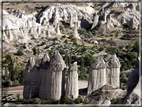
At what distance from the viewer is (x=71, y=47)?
53.4 metres

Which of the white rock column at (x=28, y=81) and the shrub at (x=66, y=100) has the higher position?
the white rock column at (x=28, y=81)

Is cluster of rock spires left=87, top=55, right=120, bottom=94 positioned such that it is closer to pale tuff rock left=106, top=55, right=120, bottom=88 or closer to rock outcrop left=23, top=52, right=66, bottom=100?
pale tuff rock left=106, top=55, right=120, bottom=88

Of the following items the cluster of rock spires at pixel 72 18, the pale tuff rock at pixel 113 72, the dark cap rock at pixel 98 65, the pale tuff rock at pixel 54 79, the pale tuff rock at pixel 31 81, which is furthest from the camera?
the cluster of rock spires at pixel 72 18

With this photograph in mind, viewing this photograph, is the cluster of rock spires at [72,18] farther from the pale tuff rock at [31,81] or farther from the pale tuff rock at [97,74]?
the pale tuff rock at [97,74]

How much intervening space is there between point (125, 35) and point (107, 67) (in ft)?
169

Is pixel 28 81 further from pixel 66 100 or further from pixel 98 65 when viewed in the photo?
pixel 98 65

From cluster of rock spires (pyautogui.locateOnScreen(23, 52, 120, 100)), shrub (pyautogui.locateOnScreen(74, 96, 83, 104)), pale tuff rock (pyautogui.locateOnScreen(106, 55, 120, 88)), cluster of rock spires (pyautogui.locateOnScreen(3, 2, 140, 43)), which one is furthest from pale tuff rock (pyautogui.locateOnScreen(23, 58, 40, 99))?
cluster of rock spires (pyautogui.locateOnScreen(3, 2, 140, 43))

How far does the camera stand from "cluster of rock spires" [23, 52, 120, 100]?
20328 millimetres

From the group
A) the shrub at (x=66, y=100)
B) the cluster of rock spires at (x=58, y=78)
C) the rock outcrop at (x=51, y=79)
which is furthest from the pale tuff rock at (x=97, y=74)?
the rock outcrop at (x=51, y=79)

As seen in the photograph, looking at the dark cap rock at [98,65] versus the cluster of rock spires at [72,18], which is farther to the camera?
the cluster of rock spires at [72,18]

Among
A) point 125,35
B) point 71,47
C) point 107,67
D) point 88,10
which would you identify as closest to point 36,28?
point 71,47

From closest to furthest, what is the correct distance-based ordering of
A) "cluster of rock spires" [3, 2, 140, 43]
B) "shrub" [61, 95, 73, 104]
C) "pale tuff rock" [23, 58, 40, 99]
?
"shrub" [61, 95, 73, 104]
"pale tuff rock" [23, 58, 40, 99]
"cluster of rock spires" [3, 2, 140, 43]

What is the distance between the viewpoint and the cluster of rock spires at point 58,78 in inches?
800

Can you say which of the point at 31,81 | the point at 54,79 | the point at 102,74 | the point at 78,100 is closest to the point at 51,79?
the point at 54,79
